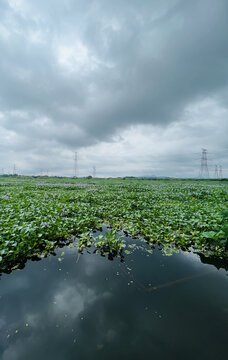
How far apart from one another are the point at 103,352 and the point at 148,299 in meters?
0.86

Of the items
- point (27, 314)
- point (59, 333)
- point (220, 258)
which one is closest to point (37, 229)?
point (27, 314)

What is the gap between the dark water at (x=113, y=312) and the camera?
5.17ft

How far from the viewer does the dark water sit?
1576 millimetres

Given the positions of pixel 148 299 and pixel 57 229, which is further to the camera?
pixel 57 229

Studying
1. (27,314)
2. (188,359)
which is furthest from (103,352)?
(27,314)

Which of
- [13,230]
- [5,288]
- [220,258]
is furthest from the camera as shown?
[13,230]

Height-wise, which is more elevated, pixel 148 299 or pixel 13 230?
pixel 13 230

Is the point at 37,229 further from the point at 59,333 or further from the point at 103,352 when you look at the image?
the point at 103,352

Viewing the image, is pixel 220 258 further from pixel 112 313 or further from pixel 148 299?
pixel 112 313

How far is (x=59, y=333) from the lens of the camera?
173 centimetres

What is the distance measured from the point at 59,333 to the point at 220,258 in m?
3.37

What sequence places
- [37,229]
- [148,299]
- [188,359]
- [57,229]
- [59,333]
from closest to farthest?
[188,359], [59,333], [148,299], [37,229], [57,229]

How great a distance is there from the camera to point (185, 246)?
3.92 m

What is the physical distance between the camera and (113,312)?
6.47 ft
